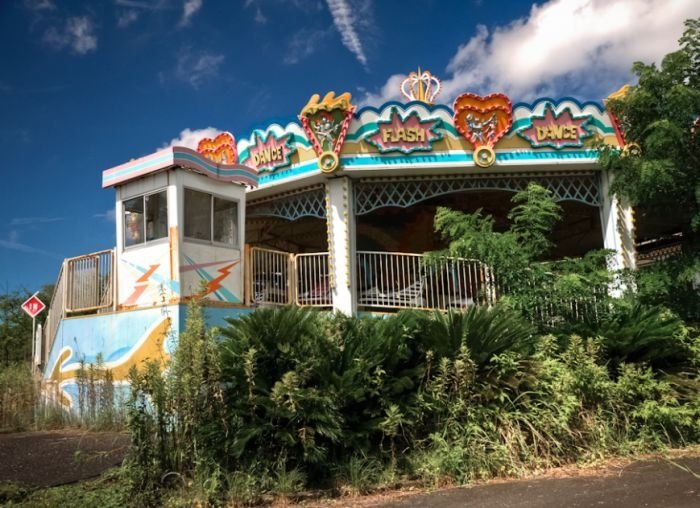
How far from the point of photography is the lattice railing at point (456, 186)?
12.4 meters

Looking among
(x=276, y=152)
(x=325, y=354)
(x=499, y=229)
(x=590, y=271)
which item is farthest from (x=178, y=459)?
(x=499, y=229)

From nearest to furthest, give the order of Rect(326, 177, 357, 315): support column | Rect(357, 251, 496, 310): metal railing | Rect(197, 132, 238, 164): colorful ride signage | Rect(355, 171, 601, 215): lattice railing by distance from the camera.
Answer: Rect(357, 251, 496, 310): metal railing
Rect(326, 177, 357, 315): support column
Rect(355, 171, 601, 215): lattice railing
Rect(197, 132, 238, 164): colorful ride signage

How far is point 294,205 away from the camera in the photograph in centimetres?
1324

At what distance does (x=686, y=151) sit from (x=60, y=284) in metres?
11.2

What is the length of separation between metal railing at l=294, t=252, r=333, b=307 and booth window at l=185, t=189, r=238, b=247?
1.39 meters

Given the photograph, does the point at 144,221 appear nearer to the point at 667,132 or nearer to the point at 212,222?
the point at 212,222

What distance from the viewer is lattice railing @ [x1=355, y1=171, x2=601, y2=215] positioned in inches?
490

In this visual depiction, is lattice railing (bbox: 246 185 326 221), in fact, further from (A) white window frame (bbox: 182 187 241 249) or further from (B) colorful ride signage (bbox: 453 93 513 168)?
(B) colorful ride signage (bbox: 453 93 513 168)

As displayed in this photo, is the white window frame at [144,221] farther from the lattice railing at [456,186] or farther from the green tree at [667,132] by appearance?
the green tree at [667,132]

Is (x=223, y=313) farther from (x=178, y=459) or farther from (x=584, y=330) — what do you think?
(x=584, y=330)

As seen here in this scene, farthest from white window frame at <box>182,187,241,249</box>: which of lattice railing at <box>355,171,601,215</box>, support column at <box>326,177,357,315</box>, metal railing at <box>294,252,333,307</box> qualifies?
lattice railing at <box>355,171,601,215</box>

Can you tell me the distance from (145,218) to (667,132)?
823cm

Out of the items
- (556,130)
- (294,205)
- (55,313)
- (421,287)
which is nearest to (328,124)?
(294,205)

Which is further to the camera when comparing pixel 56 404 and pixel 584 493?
pixel 56 404
